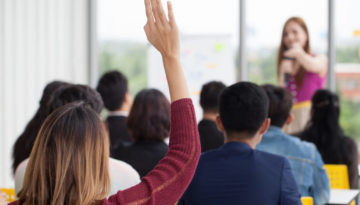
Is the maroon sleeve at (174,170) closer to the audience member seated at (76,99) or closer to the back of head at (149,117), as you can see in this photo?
the audience member seated at (76,99)

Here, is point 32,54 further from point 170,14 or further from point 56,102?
point 170,14

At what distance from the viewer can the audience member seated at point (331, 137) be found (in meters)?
4.16

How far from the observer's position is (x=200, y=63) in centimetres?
680

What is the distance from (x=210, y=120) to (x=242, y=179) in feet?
5.79

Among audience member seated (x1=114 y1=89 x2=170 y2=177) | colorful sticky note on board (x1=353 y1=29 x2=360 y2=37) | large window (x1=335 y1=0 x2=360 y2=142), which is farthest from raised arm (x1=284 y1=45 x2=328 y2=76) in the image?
audience member seated (x1=114 y1=89 x2=170 y2=177)

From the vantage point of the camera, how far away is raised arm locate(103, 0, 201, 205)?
1.25 metres

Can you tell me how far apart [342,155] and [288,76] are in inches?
90.7

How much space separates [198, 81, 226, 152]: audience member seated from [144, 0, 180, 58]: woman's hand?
2588mm

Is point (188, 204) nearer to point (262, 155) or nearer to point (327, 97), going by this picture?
point (262, 155)

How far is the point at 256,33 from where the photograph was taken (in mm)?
6367

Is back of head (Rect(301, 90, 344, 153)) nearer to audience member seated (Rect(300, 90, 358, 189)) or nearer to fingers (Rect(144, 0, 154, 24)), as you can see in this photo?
audience member seated (Rect(300, 90, 358, 189))

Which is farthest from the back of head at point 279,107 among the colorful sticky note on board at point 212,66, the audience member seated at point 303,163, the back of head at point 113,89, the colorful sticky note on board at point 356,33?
the colorful sticky note on board at point 212,66

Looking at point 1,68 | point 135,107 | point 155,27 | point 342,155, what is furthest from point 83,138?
point 1,68

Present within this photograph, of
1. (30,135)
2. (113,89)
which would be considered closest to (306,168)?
(30,135)
